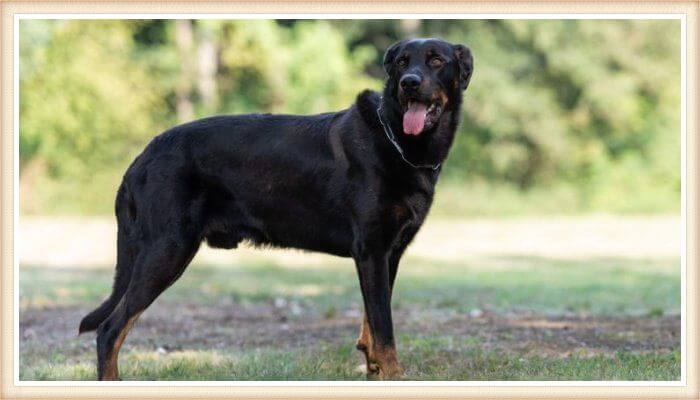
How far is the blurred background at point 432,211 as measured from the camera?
721 centimetres

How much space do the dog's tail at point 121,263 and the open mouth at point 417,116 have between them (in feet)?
5.80

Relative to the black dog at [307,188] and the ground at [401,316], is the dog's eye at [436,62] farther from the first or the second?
the ground at [401,316]

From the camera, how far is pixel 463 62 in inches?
234

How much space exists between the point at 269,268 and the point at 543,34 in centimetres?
1770

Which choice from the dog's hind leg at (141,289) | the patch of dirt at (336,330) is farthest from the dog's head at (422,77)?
the patch of dirt at (336,330)

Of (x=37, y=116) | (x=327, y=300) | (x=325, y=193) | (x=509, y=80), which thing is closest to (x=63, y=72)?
(x=37, y=116)

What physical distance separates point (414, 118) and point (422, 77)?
0.25m

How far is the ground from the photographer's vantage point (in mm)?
6336

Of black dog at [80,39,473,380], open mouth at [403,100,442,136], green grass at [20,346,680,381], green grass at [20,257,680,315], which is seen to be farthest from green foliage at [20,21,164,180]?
open mouth at [403,100,442,136]

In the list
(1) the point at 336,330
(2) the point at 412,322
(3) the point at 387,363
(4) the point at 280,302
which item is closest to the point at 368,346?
(3) the point at 387,363

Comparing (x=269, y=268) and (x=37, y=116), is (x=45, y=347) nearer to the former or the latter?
(x=269, y=268)

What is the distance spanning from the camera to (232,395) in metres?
5.36

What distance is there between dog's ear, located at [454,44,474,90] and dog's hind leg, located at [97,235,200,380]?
6.16 ft

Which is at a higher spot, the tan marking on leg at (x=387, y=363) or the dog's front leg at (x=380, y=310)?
the dog's front leg at (x=380, y=310)
